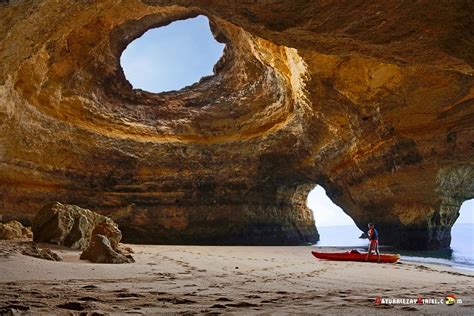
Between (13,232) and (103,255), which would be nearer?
(103,255)

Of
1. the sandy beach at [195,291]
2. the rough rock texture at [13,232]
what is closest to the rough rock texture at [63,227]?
the rough rock texture at [13,232]

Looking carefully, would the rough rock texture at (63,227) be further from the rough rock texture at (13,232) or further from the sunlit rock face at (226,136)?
the sunlit rock face at (226,136)

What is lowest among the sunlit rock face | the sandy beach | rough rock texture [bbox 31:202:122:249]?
the sandy beach

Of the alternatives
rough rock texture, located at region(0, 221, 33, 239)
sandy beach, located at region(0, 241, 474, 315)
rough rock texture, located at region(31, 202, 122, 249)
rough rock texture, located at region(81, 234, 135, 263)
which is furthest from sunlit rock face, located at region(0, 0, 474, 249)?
sandy beach, located at region(0, 241, 474, 315)

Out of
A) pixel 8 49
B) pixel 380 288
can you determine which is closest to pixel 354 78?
pixel 380 288

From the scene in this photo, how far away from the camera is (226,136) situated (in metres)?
17.6

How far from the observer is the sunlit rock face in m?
11.1

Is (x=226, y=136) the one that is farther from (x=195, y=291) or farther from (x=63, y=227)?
(x=195, y=291)

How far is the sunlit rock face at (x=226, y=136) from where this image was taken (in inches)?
438

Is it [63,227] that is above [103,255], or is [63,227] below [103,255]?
above

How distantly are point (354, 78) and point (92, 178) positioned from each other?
11327 mm

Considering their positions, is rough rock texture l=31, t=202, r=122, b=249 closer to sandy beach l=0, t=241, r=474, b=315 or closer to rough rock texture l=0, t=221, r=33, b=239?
rough rock texture l=0, t=221, r=33, b=239

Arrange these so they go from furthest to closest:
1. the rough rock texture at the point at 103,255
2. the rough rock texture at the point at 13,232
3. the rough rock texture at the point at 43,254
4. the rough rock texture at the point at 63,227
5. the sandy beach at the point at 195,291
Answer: the rough rock texture at the point at 13,232
the rough rock texture at the point at 63,227
the rough rock texture at the point at 103,255
the rough rock texture at the point at 43,254
the sandy beach at the point at 195,291

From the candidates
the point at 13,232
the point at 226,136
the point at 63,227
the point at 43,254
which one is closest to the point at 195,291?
the point at 43,254
